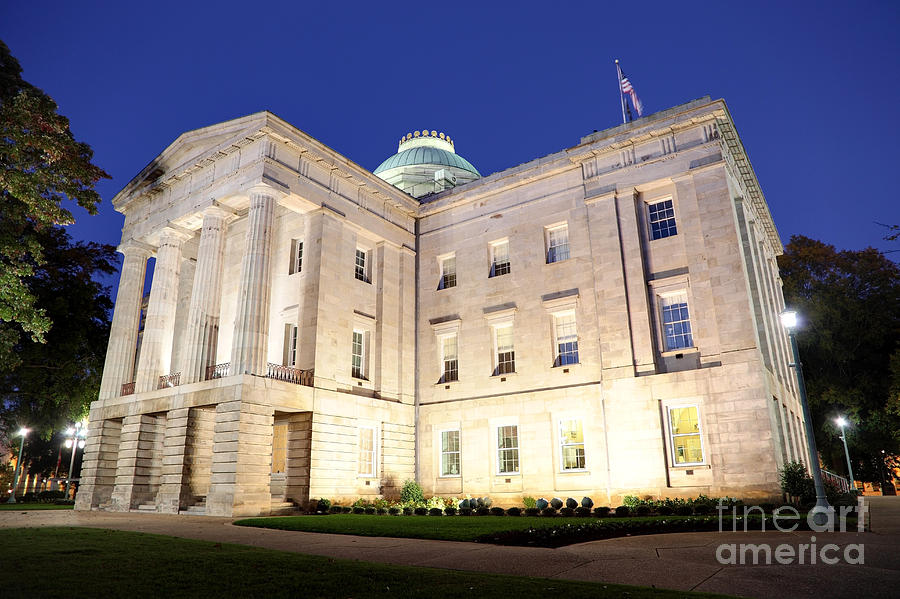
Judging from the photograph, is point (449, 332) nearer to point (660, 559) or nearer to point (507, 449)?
point (507, 449)

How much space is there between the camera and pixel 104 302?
40.3 meters

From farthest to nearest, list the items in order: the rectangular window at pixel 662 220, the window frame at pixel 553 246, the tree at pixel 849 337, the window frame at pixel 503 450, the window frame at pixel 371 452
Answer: the tree at pixel 849 337 → the window frame at pixel 553 246 → the window frame at pixel 371 452 → the window frame at pixel 503 450 → the rectangular window at pixel 662 220

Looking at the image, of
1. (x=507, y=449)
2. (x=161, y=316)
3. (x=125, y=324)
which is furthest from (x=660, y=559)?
(x=125, y=324)

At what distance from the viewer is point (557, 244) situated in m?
30.6

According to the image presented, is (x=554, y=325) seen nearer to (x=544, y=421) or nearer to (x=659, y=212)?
(x=544, y=421)

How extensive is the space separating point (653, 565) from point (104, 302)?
4094cm

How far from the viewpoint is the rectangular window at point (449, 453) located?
30531 millimetres

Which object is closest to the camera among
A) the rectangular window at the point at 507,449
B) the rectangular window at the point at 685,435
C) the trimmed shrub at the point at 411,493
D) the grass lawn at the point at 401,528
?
the grass lawn at the point at 401,528

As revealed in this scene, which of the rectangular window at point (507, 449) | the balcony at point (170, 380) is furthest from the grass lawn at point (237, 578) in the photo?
the rectangular window at point (507, 449)

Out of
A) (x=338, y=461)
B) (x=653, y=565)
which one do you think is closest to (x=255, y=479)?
(x=338, y=461)

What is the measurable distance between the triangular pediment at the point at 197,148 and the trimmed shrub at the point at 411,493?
18.5 meters

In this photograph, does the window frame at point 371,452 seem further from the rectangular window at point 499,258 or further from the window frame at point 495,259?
the rectangular window at point 499,258

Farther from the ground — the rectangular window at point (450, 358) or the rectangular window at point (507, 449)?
the rectangular window at point (450, 358)

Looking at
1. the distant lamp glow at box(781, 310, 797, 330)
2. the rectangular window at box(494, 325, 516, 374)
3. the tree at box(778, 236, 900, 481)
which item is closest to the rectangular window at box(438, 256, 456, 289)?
the rectangular window at box(494, 325, 516, 374)
